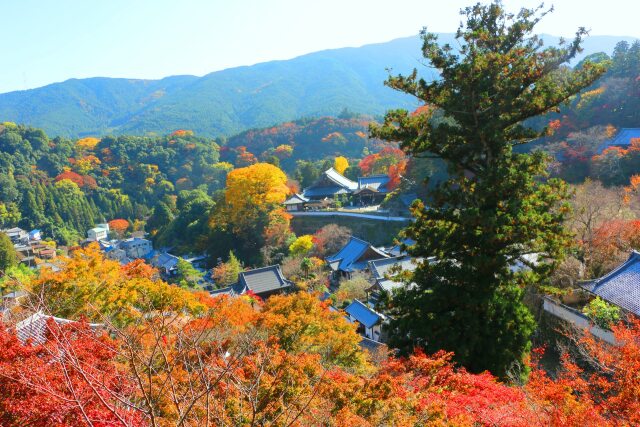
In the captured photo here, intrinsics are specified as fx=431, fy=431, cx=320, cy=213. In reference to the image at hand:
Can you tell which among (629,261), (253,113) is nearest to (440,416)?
(629,261)

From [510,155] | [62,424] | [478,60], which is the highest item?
[478,60]

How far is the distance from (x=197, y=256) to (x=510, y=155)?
27.5 meters

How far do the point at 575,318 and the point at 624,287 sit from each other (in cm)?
152

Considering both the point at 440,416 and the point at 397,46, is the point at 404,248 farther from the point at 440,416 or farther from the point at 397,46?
the point at 397,46

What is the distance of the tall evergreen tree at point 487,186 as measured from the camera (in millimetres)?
8812

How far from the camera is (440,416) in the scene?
5.08m

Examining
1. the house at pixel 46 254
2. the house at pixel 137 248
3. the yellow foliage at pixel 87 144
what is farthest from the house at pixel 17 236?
the yellow foliage at pixel 87 144

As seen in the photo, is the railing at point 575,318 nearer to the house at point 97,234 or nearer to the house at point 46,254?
the house at point 46,254

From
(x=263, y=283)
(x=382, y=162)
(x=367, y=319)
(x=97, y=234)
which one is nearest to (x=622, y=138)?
(x=382, y=162)

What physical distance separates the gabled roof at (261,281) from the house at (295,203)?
12.0 metres

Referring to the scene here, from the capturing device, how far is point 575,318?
39.4 ft

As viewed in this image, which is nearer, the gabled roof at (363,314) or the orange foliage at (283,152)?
the gabled roof at (363,314)

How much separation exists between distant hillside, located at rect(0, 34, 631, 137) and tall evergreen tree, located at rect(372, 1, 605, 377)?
94501 mm

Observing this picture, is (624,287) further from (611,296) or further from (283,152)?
(283,152)
